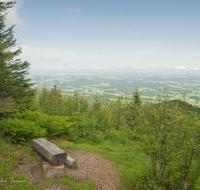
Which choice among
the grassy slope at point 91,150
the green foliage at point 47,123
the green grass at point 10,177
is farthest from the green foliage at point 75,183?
the green foliage at point 47,123

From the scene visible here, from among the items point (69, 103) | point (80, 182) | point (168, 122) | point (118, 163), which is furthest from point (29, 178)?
point (69, 103)

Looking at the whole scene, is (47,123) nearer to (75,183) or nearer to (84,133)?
(84,133)

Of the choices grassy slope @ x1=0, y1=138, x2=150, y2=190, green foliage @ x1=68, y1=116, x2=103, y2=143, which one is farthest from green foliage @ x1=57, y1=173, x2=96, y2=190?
green foliage @ x1=68, y1=116, x2=103, y2=143

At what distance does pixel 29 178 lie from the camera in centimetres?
536

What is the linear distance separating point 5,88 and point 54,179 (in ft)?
24.2

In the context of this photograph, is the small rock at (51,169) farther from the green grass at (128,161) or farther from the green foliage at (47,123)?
the green foliage at (47,123)

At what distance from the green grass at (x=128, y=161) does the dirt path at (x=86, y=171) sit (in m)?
0.31

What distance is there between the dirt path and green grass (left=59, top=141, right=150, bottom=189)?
0.31 m

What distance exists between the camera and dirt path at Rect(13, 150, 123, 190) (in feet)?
18.1

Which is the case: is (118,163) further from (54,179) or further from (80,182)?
(54,179)

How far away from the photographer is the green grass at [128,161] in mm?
5777

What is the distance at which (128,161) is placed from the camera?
783 cm

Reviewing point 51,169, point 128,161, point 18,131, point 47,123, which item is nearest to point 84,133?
point 47,123

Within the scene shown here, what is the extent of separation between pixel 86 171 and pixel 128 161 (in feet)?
7.43
